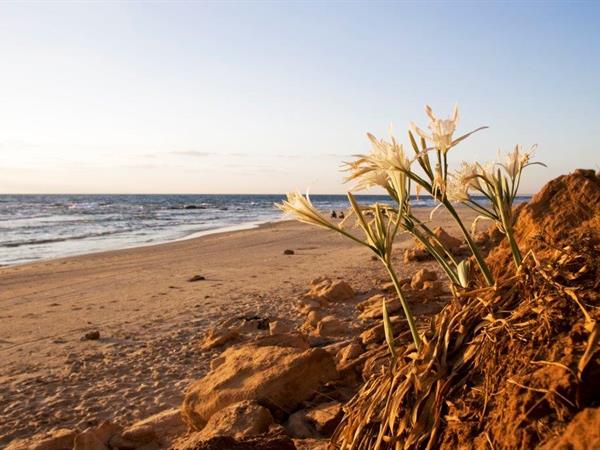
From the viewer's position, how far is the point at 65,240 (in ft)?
59.4

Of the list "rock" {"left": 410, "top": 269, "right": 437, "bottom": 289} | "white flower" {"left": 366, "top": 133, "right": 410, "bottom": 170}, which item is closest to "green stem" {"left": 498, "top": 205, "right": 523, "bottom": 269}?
"white flower" {"left": 366, "top": 133, "right": 410, "bottom": 170}

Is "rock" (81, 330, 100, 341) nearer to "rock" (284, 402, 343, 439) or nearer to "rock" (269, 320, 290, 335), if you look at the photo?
"rock" (269, 320, 290, 335)

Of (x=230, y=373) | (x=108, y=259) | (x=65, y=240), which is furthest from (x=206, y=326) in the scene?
(x=65, y=240)

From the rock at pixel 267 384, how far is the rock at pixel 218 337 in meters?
1.62

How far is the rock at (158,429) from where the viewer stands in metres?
2.89

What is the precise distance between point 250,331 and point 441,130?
4127 mm

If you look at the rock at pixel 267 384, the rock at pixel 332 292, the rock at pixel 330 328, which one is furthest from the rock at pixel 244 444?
the rock at pixel 332 292

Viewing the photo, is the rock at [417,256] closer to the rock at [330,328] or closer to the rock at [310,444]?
the rock at [330,328]

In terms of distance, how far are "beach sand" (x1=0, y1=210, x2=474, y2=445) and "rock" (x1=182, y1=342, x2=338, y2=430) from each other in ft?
2.29

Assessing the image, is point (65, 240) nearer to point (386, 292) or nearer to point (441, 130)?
point (386, 292)

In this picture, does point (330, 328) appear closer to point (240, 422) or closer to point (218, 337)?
point (218, 337)

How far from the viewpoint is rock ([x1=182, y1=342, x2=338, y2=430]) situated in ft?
9.45

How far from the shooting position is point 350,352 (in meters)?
3.48

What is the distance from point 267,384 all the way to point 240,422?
0.49 m
